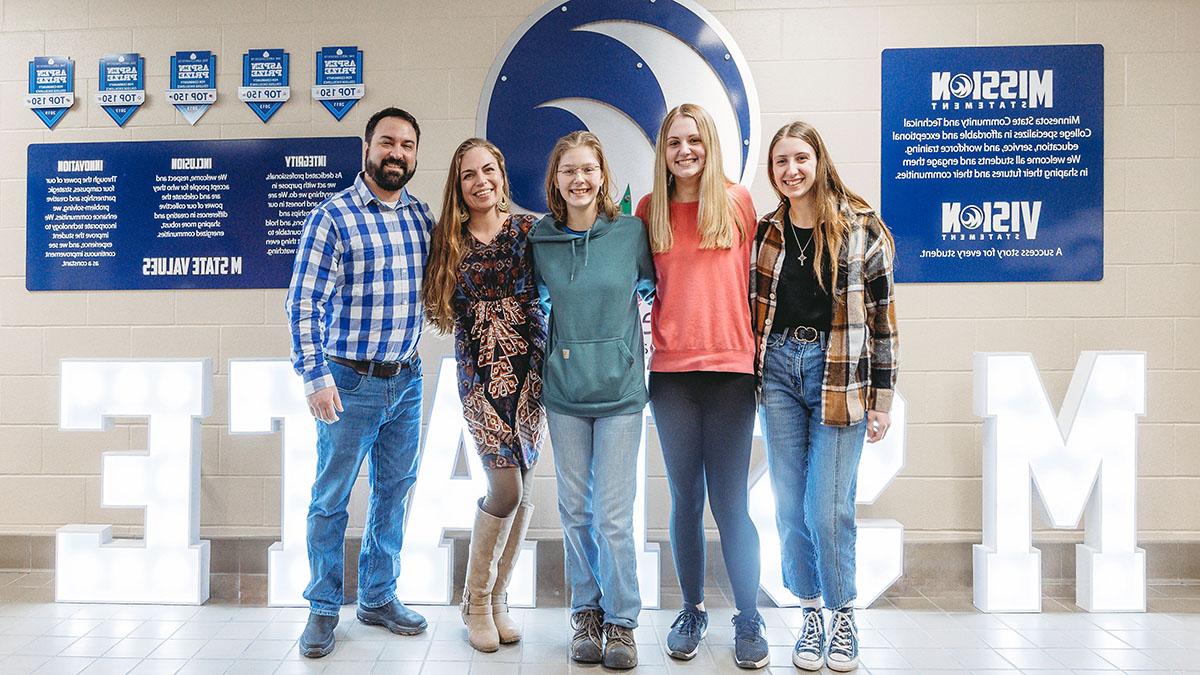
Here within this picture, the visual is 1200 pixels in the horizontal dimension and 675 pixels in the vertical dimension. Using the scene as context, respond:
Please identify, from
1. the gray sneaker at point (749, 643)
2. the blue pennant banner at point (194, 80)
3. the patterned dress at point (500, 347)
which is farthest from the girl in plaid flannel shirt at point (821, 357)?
the blue pennant banner at point (194, 80)

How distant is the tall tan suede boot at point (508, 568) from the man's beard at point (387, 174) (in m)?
1.02

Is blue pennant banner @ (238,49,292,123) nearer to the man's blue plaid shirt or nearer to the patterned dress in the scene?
the man's blue plaid shirt

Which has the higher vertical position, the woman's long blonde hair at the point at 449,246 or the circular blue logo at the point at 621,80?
the circular blue logo at the point at 621,80

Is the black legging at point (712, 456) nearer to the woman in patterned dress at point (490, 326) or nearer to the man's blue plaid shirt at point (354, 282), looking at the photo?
the woman in patterned dress at point (490, 326)

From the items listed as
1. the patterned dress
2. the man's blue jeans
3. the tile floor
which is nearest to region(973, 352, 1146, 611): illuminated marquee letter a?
the tile floor

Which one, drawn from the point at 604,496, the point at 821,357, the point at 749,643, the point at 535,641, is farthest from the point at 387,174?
the point at 749,643

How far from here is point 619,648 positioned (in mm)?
2064

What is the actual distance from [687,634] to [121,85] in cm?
285

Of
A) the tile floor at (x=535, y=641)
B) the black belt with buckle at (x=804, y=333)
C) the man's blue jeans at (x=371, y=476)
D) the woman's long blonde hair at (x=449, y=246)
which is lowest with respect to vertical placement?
the tile floor at (x=535, y=641)

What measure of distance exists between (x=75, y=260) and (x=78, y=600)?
1.26 m

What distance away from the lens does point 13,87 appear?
9.84 ft

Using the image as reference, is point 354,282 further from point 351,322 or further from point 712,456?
point 712,456

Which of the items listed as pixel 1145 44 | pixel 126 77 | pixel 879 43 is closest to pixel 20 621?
pixel 126 77

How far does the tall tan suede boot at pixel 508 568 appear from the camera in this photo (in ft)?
7.43
